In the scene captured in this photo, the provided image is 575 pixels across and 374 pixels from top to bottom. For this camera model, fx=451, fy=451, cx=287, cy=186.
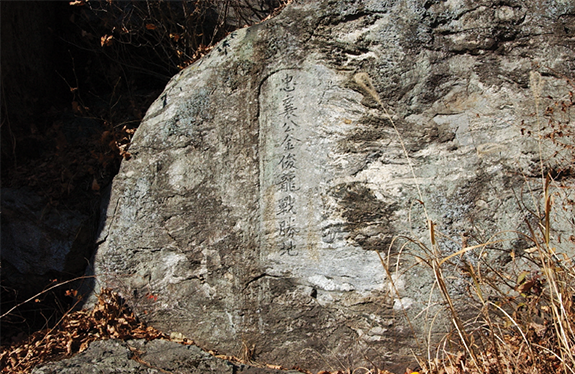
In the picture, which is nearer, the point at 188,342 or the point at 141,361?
the point at 141,361

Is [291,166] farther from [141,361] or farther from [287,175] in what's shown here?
[141,361]

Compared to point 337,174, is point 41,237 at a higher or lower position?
higher

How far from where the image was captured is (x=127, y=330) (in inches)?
120

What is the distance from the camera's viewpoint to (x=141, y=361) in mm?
2752

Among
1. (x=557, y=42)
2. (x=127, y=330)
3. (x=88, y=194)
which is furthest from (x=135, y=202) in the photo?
(x=557, y=42)

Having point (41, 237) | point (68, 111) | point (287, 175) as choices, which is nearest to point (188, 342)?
point (287, 175)

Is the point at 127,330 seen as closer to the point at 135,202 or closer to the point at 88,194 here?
the point at 135,202

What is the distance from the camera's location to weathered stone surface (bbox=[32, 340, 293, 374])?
265cm

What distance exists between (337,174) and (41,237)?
2319mm

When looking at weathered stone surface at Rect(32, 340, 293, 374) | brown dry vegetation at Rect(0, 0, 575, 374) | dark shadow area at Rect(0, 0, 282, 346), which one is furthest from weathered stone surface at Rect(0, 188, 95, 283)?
weathered stone surface at Rect(32, 340, 293, 374)

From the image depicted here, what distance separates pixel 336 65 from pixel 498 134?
108 centimetres

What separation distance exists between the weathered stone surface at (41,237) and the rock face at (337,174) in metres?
0.27

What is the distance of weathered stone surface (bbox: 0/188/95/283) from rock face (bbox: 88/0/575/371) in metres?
0.27

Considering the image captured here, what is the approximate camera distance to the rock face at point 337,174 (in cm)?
264
